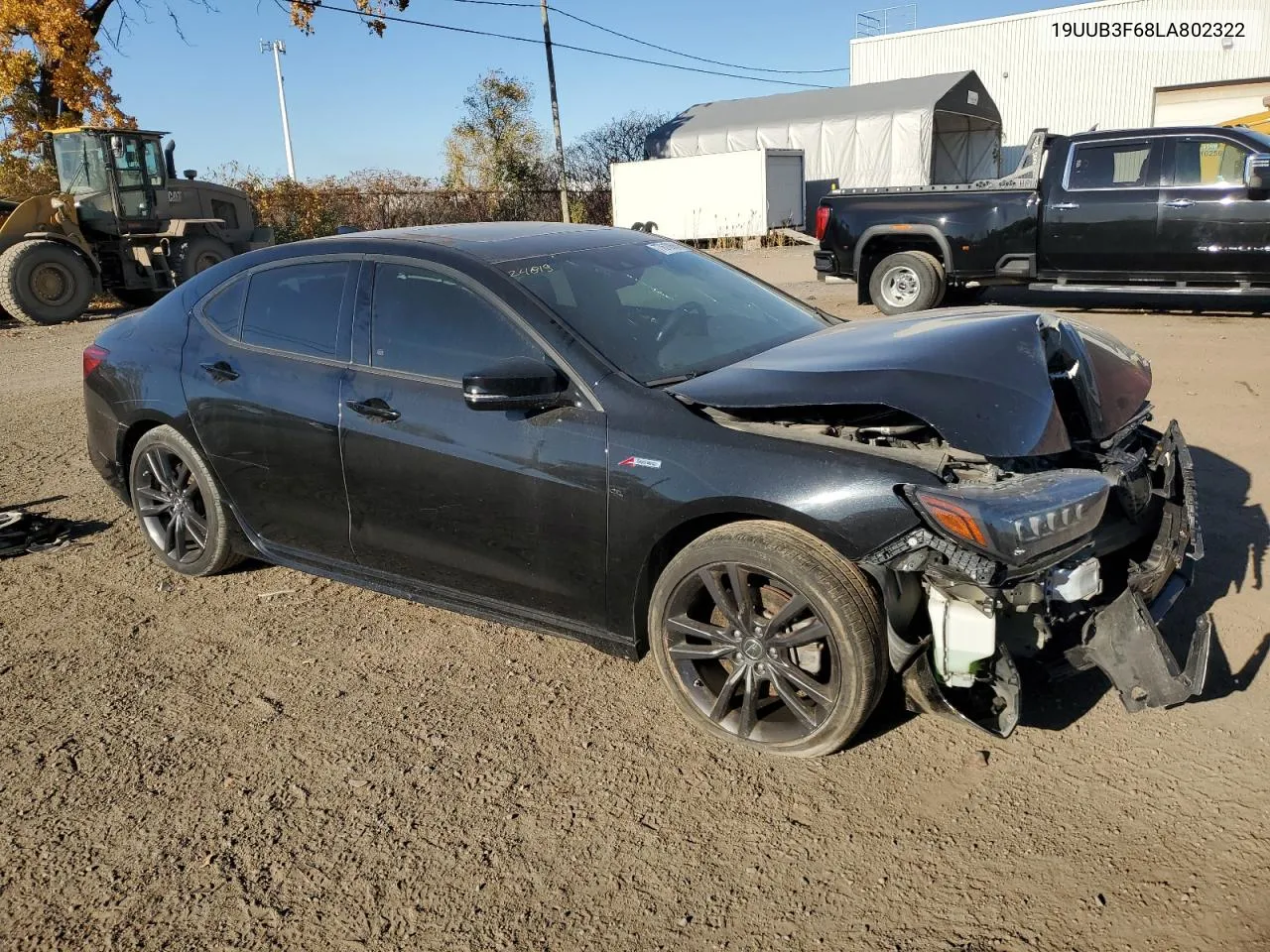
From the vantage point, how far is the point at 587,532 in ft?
11.0

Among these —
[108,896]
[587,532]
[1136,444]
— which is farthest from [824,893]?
[1136,444]

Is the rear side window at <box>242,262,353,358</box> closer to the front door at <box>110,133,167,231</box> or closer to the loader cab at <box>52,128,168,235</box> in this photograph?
the loader cab at <box>52,128,168,235</box>

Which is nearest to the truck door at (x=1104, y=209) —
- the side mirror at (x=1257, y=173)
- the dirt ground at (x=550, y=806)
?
the side mirror at (x=1257, y=173)

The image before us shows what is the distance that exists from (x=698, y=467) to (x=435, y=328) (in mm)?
1280

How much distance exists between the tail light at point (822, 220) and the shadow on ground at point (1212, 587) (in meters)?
6.89

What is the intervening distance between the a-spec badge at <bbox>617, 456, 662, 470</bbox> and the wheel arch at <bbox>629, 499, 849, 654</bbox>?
0.17 m

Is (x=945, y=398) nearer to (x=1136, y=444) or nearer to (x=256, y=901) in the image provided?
(x=1136, y=444)

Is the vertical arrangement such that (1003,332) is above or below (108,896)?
above

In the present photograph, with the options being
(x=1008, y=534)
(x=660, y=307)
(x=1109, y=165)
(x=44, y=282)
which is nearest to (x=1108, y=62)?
(x=1109, y=165)

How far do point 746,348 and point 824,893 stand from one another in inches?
82.9

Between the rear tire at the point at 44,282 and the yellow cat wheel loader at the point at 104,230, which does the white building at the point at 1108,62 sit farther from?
the rear tire at the point at 44,282

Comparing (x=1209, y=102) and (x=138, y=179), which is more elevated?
(x=1209, y=102)

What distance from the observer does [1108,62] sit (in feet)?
115

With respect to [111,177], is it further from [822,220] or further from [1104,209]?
[1104,209]
